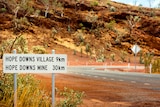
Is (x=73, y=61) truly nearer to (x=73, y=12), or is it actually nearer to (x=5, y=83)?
(x=73, y=12)

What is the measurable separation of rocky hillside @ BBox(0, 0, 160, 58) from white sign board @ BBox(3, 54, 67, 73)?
6195cm

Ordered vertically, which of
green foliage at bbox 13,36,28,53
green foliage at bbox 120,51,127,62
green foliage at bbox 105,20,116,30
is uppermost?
green foliage at bbox 105,20,116,30

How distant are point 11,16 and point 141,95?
64178 mm

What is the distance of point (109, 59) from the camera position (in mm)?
73062

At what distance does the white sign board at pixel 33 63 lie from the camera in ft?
28.6

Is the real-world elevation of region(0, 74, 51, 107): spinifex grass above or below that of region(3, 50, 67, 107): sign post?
below

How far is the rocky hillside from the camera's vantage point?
75.7 m

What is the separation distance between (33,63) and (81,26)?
251ft

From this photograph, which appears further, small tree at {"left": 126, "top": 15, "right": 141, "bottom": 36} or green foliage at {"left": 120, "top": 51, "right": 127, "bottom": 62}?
small tree at {"left": 126, "top": 15, "right": 141, "bottom": 36}

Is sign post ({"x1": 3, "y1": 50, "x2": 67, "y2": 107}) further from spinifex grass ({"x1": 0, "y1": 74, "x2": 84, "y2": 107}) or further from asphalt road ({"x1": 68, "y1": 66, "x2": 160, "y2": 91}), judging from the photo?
asphalt road ({"x1": 68, "y1": 66, "x2": 160, "y2": 91})

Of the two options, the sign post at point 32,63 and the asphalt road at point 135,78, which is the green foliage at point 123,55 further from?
the sign post at point 32,63

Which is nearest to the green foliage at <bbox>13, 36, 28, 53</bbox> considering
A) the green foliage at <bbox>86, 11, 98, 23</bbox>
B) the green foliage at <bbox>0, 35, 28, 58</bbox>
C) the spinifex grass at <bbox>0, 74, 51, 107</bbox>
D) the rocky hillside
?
the green foliage at <bbox>0, 35, 28, 58</bbox>

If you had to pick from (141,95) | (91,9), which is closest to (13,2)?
(91,9)

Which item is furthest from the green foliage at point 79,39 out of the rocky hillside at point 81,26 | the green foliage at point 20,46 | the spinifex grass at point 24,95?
the spinifex grass at point 24,95
